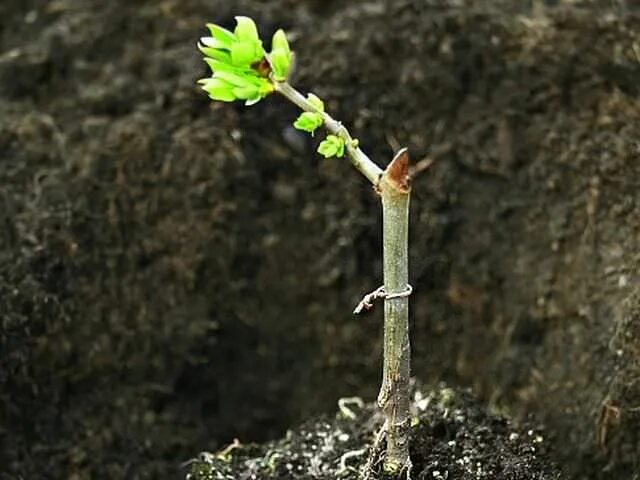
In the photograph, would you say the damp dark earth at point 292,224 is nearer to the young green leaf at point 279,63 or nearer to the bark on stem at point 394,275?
the bark on stem at point 394,275

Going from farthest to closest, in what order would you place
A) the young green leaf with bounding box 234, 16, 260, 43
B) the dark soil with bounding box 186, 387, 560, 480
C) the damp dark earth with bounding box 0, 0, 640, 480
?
1. the damp dark earth with bounding box 0, 0, 640, 480
2. the dark soil with bounding box 186, 387, 560, 480
3. the young green leaf with bounding box 234, 16, 260, 43

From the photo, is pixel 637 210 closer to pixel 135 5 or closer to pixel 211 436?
pixel 211 436

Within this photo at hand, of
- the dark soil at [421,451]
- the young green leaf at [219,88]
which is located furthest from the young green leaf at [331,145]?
the dark soil at [421,451]

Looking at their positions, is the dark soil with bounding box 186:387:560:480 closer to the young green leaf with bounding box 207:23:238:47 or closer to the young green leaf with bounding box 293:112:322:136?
the young green leaf with bounding box 293:112:322:136

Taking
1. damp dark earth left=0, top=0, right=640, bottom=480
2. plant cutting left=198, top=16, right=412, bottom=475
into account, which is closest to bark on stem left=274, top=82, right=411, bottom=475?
plant cutting left=198, top=16, right=412, bottom=475

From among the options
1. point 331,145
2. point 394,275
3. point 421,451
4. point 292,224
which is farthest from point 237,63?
point 292,224

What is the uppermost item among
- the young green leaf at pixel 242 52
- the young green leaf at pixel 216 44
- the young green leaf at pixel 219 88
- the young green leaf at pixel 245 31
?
the young green leaf at pixel 245 31
